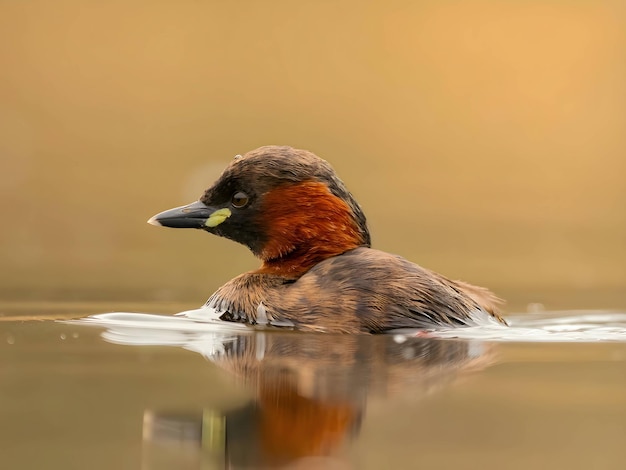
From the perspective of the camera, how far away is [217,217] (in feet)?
23.4

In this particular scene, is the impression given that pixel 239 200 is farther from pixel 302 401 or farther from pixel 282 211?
pixel 302 401

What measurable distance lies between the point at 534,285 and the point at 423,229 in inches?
253

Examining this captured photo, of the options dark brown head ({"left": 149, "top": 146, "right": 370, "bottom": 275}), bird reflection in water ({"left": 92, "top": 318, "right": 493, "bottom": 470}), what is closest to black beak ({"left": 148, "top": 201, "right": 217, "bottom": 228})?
dark brown head ({"left": 149, "top": 146, "right": 370, "bottom": 275})

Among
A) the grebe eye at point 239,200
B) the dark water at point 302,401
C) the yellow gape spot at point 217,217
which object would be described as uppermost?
the grebe eye at point 239,200

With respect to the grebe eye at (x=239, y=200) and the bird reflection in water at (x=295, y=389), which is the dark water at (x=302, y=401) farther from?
the grebe eye at (x=239, y=200)

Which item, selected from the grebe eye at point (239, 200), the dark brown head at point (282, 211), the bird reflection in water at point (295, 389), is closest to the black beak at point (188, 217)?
the dark brown head at point (282, 211)

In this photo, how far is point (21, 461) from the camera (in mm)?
3336

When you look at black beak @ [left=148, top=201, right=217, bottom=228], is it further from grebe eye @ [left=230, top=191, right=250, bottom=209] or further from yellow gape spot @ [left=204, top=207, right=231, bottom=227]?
grebe eye @ [left=230, top=191, right=250, bottom=209]

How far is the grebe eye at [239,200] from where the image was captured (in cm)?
707

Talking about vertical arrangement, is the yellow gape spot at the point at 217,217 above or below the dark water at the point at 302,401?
above

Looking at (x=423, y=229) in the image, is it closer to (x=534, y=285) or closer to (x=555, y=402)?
(x=534, y=285)

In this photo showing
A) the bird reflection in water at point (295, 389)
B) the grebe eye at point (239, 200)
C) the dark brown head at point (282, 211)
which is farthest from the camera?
the grebe eye at point (239, 200)

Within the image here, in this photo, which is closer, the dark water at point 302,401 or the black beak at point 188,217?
the dark water at point 302,401

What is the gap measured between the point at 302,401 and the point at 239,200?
294cm
